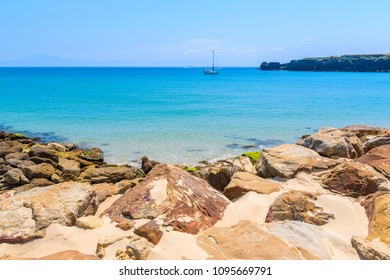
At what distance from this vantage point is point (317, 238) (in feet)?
16.4

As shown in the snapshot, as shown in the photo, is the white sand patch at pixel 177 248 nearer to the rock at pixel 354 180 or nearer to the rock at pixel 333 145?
the rock at pixel 354 180

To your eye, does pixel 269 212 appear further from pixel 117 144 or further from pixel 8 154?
pixel 117 144

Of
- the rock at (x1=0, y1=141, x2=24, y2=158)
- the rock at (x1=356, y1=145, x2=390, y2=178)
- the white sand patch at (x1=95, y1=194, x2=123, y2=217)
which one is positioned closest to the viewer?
the white sand patch at (x1=95, y1=194, x2=123, y2=217)

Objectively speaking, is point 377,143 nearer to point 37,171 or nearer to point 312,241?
point 312,241

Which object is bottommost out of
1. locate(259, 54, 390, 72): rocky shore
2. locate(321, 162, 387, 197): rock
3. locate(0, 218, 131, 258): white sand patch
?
locate(0, 218, 131, 258): white sand patch

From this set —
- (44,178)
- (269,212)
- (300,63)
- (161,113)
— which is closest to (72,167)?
(44,178)

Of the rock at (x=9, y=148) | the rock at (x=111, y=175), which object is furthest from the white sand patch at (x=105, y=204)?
the rock at (x=9, y=148)

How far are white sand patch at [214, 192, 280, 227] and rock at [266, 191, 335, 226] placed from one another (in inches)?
9.0

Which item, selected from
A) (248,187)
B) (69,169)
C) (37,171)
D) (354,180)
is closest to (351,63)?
(69,169)

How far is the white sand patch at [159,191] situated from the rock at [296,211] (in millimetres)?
1943

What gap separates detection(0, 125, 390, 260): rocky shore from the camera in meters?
4.67

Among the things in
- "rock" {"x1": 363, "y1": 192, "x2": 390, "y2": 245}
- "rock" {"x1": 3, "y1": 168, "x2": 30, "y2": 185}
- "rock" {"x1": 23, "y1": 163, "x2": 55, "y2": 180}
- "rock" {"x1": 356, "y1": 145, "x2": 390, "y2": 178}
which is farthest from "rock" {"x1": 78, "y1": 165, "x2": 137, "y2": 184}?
"rock" {"x1": 363, "y1": 192, "x2": 390, "y2": 245}

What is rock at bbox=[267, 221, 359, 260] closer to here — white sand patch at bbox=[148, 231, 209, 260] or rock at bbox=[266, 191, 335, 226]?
rock at bbox=[266, 191, 335, 226]

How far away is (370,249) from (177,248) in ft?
9.12
